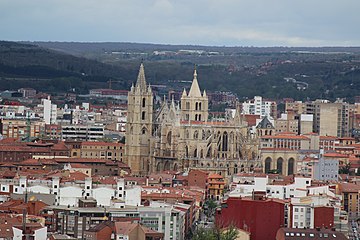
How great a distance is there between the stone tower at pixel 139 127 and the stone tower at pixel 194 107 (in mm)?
1853

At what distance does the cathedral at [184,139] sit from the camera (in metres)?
95.2

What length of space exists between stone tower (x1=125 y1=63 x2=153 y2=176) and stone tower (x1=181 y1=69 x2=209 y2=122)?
1853 millimetres

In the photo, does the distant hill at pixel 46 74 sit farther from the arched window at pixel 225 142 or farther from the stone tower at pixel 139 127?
the arched window at pixel 225 142

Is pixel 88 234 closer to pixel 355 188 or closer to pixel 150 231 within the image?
pixel 150 231

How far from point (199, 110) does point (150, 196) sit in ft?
97.1

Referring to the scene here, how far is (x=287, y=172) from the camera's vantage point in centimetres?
9869

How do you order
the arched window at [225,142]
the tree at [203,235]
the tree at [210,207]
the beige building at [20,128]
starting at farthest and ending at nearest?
the beige building at [20,128] < the arched window at [225,142] < the tree at [210,207] < the tree at [203,235]

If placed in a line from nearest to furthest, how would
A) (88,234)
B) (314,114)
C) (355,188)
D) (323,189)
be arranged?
(88,234) < (323,189) < (355,188) < (314,114)

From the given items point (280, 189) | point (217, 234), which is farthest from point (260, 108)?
point (217, 234)

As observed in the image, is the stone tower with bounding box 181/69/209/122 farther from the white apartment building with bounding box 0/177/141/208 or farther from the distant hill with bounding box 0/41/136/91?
the distant hill with bounding box 0/41/136/91

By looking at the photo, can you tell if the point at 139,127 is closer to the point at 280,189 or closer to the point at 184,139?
the point at 184,139

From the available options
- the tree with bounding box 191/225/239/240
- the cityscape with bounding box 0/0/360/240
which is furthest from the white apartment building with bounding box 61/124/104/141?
the tree with bounding box 191/225/239/240

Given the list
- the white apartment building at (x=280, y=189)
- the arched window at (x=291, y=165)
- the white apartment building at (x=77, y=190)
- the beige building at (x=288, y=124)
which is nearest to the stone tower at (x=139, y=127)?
the arched window at (x=291, y=165)

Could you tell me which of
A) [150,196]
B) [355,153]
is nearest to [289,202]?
[150,196]
